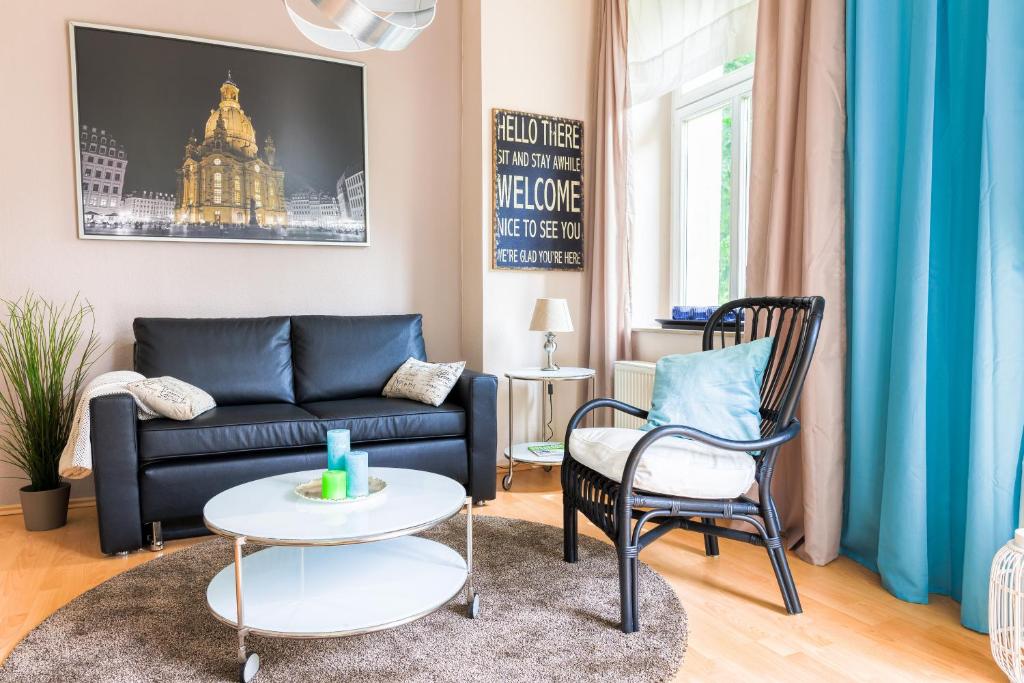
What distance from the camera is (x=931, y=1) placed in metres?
2.00

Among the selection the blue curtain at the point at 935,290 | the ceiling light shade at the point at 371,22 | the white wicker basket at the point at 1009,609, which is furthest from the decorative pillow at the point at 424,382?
the white wicker basket at the point at 1009,609

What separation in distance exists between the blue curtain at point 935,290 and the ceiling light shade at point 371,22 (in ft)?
4.83

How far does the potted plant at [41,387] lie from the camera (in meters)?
2.81

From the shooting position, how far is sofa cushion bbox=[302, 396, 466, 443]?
9.28ft

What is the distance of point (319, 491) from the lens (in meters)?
1.98

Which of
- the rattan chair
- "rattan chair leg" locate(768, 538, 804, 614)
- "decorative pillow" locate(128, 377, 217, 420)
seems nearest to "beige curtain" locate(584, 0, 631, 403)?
the rattan chair

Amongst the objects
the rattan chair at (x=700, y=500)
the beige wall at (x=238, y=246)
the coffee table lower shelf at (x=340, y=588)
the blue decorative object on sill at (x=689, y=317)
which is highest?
the beige wall at (x=238, y=246)

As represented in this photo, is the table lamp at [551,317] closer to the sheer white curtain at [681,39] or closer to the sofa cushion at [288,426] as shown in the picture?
the sofa cushion at [288,426]

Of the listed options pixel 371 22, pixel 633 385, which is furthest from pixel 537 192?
pixel 371 22

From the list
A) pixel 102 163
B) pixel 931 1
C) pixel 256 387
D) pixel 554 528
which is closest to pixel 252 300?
pixel 256 387

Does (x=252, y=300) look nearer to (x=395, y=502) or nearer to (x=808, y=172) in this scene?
(x=395, y=502)

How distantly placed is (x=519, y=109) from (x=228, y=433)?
231 centimetres

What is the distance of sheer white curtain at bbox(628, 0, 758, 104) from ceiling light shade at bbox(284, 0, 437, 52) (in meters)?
1.65

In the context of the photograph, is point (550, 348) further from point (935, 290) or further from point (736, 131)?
point (935, 290)
